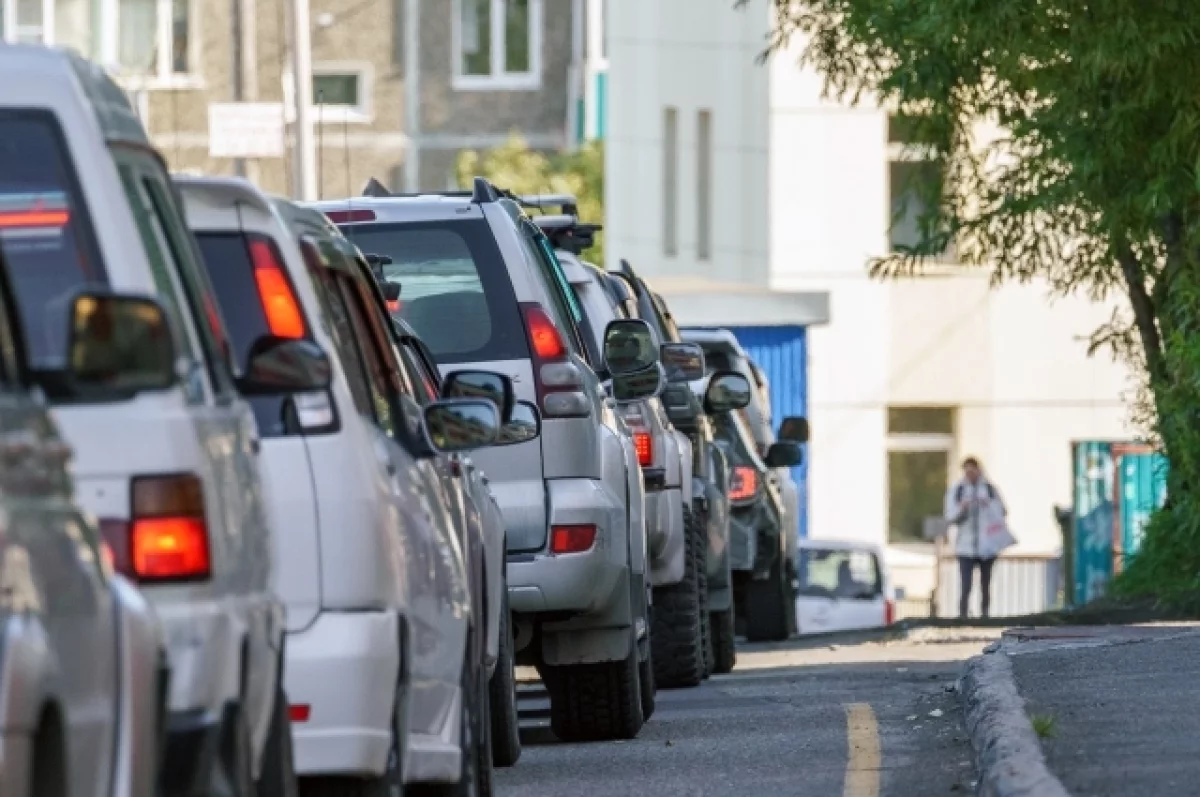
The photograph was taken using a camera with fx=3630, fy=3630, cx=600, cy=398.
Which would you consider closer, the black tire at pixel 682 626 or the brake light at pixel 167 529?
the brake light at pixel 167 529

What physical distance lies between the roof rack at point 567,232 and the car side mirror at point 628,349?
8.33 feet

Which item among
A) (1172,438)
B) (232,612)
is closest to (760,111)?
(1172,438)

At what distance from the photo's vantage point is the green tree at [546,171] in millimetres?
59125

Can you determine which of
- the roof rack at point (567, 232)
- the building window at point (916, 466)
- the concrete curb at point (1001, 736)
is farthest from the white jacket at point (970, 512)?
the concrete curb at point (1001, 736)

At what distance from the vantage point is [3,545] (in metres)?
5.10

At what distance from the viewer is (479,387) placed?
9.92 meters

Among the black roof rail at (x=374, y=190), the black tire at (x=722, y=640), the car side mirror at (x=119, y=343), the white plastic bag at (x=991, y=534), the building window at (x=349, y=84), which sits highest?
the building window at (x=349, y=84)

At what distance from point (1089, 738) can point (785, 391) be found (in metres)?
27.5

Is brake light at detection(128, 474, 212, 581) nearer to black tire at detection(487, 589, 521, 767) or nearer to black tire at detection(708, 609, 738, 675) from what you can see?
black tire at detection(487, 589, 521, 767)

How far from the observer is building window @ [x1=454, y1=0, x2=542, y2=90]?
64.4 metres

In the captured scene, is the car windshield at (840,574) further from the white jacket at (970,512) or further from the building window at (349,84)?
the building window at (349,84)

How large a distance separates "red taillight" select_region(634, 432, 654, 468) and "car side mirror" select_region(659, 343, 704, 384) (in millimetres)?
1513

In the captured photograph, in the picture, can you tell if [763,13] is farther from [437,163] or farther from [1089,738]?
[1089,738]

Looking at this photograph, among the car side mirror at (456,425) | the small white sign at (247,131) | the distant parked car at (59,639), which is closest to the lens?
the distant parked car at (59,639)
